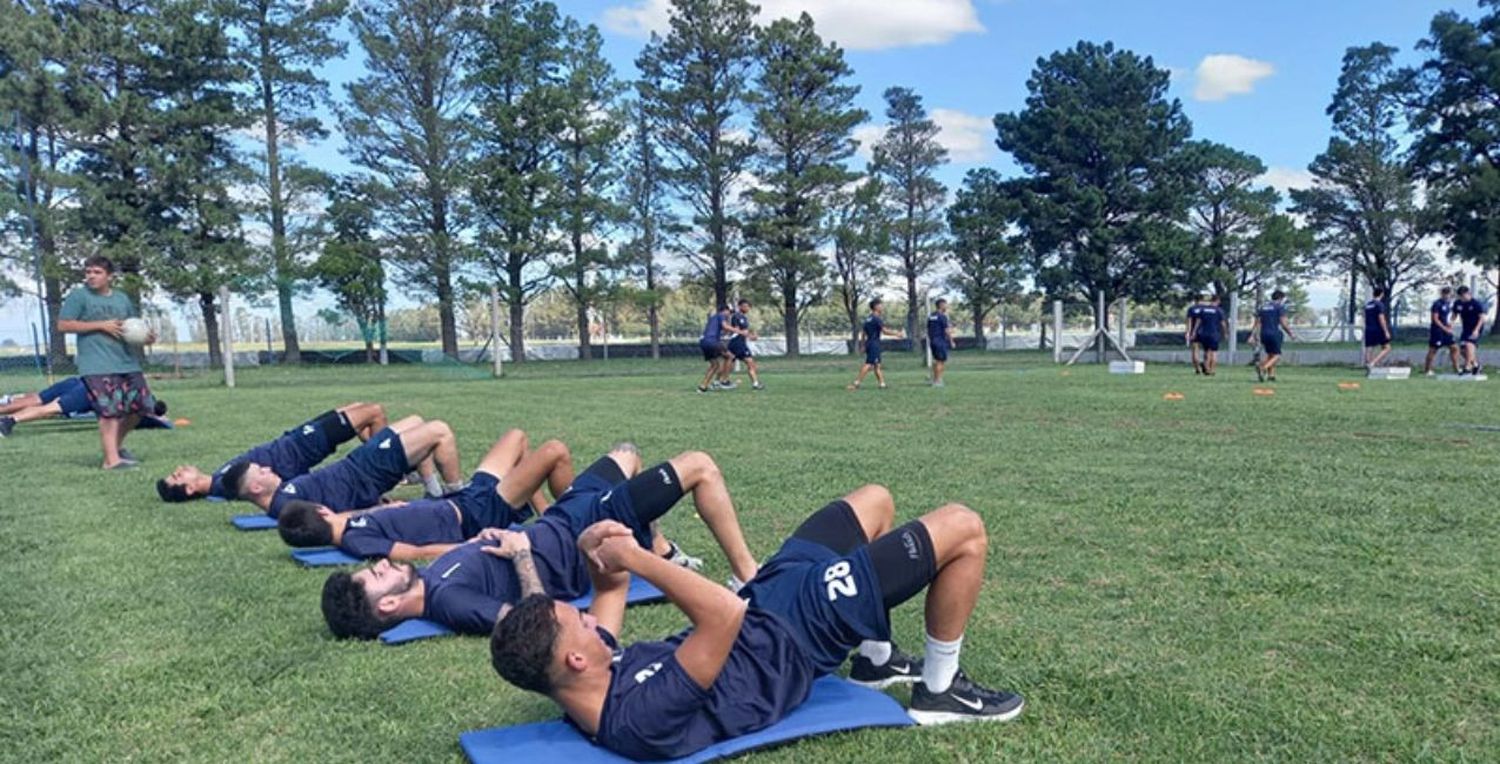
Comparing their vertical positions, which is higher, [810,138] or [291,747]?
[810,138]

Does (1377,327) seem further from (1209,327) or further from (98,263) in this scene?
(98,263)

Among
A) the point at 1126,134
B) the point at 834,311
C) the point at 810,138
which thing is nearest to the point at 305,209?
the point at 810,138

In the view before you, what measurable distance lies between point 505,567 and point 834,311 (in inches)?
1818

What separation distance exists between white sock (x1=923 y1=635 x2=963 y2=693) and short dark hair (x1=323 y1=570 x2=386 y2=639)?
2289mm

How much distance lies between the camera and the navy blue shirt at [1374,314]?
18172mm

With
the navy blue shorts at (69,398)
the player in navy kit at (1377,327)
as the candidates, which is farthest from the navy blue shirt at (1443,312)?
the navy blue shorts at (69,398)

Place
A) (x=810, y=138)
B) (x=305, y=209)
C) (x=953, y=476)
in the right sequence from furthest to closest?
(x=810, y=138) < (x=305, y=209) < (x=953, y=476)

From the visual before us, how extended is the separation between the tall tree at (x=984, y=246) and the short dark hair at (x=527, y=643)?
137ft

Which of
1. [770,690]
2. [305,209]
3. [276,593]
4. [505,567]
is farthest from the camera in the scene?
[305,209]

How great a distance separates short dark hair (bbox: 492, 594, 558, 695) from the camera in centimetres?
266

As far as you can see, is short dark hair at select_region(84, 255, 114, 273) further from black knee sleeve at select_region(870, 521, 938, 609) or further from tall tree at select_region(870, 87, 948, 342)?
tall tree at select_region(870, 87, 948, 342)

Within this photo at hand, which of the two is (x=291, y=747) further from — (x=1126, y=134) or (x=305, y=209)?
(x=1126, y=134)

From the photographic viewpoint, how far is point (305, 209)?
33969 mm

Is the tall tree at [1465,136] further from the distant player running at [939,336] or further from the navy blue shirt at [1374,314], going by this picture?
the distant player running at [939,336]
